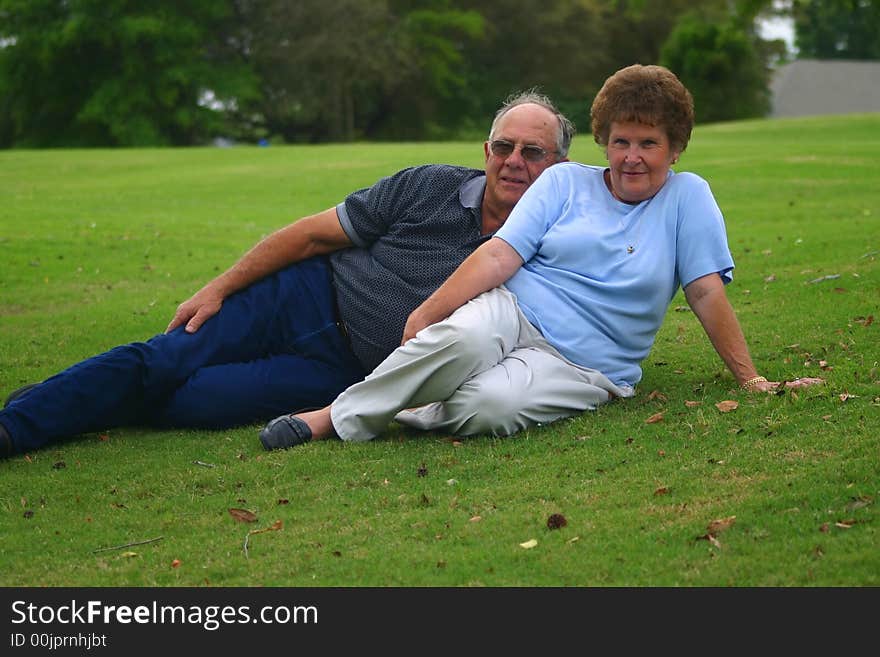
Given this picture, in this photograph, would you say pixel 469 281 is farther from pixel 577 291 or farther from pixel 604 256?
pixel 604 256

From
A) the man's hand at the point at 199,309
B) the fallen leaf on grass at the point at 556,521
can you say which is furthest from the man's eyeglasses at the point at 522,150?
the fallen leaf on grass at the point at 556,521

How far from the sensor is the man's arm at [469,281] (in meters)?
5.89

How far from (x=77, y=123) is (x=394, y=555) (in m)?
56.3

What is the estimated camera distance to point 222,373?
21.2ft

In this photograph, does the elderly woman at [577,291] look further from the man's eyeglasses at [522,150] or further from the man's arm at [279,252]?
the man's arm at [279,252]

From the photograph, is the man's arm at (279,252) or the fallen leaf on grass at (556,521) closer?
the fallen leaf on grass at (556,521)

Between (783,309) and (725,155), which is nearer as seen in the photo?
(783,309)

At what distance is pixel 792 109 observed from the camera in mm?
72875

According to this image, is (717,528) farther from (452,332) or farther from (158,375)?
(158,375)

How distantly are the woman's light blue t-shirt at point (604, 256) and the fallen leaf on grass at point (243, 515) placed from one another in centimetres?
167

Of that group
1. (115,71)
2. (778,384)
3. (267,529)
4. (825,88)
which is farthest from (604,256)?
(825,88)

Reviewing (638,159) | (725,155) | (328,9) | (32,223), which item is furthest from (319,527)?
(328,9)

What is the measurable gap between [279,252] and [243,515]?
1.98 metres

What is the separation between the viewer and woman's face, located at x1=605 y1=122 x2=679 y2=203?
5.86 meters
